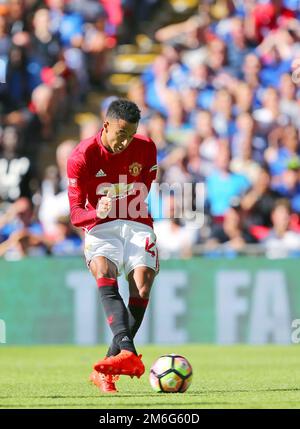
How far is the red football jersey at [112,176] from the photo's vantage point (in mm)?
8354

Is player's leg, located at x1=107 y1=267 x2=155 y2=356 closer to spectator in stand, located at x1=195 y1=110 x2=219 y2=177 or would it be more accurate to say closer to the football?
the football

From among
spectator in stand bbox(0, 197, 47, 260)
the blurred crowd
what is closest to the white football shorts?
the blurred crowd

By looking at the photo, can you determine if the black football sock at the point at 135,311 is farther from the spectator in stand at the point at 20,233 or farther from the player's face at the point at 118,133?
the spectator in stand at the point at 20,233

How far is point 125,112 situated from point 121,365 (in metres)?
1.92

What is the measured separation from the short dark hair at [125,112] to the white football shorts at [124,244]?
2.96ft

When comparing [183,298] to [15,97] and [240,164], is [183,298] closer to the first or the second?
[240,164]

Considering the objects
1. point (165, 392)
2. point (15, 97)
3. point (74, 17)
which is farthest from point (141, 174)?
point (74, 17)

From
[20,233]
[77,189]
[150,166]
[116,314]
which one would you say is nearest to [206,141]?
[20,233]

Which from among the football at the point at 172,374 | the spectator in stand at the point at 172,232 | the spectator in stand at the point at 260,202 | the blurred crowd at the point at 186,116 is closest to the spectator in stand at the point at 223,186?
the blurred crowd at the point at 186,116

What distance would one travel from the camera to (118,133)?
26.9 feet

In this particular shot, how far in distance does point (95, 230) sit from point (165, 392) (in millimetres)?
1402

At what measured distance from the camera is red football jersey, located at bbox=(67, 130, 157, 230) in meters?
8.35

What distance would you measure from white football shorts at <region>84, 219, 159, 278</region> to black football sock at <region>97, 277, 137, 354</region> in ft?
0.82

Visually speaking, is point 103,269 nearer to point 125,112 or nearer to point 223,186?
point 125,112
